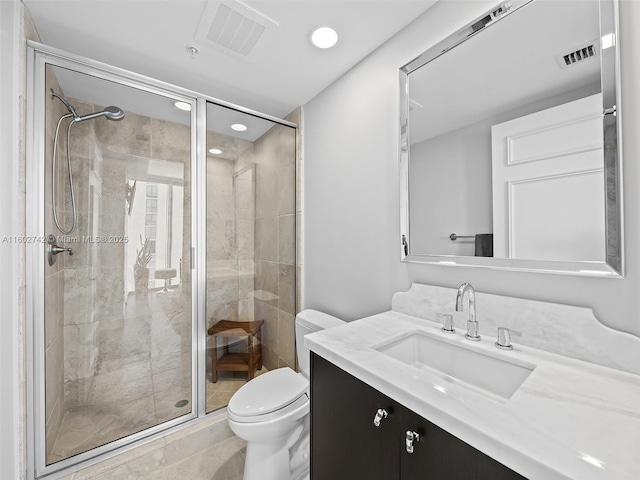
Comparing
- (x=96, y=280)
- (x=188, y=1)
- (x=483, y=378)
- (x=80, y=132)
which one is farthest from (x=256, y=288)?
(x=188, y=1)

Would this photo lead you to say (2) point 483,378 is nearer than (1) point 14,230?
Yes

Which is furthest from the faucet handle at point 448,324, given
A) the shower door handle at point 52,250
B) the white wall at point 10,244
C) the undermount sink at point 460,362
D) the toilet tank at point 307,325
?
the shower door handle at point 52,250

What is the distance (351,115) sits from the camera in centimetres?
166

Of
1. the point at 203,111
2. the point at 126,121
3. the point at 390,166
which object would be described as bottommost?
the point at 390,166

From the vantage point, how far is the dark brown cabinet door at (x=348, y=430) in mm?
735

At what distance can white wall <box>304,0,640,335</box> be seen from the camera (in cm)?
76

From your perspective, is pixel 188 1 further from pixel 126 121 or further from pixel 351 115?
pixel 351 115

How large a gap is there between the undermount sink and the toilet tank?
544mm

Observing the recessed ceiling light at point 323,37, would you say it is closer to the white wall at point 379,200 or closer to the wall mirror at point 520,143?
the white wall at point 379,200

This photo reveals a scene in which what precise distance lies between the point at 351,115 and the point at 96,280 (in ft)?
5.74

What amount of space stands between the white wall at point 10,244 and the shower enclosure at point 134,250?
11 centimetres

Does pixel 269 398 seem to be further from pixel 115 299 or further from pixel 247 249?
pixel 115 299

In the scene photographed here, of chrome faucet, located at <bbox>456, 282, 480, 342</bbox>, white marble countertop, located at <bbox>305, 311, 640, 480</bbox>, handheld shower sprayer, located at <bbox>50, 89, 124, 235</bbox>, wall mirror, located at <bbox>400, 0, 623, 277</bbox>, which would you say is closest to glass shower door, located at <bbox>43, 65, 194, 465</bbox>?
handheld shower sprayer, located at <bbox>50, 89, 124, 235</bbox>

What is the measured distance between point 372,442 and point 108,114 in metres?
2.01
